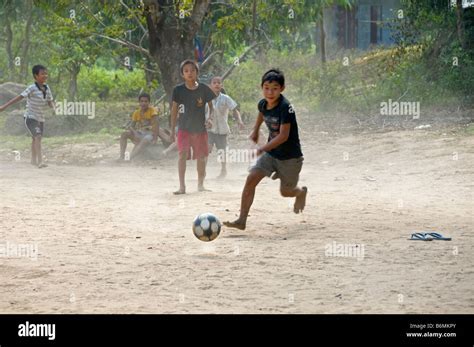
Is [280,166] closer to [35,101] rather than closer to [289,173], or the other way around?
[289,173]

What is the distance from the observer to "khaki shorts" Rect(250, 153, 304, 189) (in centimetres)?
893

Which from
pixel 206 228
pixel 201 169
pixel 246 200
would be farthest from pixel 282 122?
pixel 201 169

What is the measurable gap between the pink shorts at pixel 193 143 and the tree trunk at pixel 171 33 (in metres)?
4.98

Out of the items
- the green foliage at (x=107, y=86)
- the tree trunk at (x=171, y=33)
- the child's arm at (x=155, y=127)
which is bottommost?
the child's arm at (x=155, y=127)

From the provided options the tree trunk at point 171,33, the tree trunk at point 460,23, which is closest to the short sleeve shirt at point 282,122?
the tree trunk at point 171,33

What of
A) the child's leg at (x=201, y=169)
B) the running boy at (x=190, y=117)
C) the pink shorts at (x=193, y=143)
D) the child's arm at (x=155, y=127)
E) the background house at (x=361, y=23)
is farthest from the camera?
the background house at (x=361, y=23)

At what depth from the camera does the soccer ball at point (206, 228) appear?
26.3 ft

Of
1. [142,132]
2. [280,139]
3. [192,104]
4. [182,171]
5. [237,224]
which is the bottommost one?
[237,224]

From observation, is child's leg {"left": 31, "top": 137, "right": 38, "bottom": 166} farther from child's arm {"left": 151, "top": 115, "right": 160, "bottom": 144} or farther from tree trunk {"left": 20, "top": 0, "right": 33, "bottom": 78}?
tree trunk {"left": 20, "top": 0, "right": 33, "bottom": 78}

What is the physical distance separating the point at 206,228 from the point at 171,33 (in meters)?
9.02

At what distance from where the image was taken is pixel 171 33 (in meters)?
16.5

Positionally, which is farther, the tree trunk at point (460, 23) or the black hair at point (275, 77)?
the tree trunk at point (460, 23)

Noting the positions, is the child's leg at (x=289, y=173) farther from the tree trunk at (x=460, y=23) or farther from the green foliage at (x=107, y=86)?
the green foliage at (x=107, y=86)
